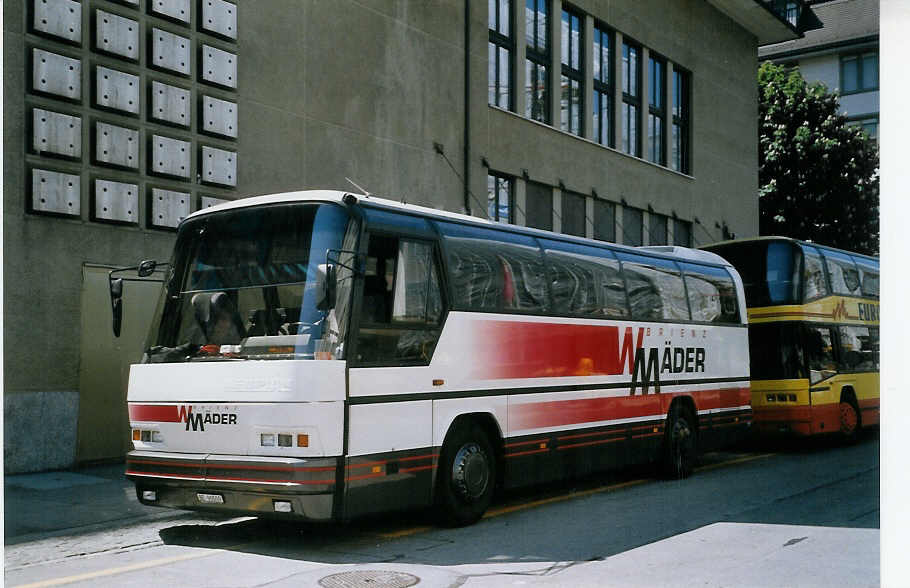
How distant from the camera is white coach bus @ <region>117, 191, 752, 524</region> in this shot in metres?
8.59

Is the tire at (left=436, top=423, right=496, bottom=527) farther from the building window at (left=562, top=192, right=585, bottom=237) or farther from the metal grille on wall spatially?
the building window at (left=562, top=192, right=585, bottom=237)

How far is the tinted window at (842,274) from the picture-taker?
18.7 metres

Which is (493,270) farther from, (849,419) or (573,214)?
(573,214)

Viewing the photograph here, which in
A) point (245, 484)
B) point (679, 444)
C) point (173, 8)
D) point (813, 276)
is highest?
point (173, 8)

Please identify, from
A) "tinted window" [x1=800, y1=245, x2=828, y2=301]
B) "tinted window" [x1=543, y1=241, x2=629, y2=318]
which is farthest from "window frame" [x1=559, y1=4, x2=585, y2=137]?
"tinted window" [x1=543, y1=241, x2=629, y2=318]

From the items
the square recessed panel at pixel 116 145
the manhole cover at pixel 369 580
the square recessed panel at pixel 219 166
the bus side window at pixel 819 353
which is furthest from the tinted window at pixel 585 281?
the square recessed panel at pixel 116 145

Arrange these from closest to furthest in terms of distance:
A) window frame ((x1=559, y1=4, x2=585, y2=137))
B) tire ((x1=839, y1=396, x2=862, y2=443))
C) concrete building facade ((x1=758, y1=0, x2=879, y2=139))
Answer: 1. tire ((x1=839, y1=396, x2=862, y2=443))
2. concrete building facade ((x1=758, y1=0, x2=879, y2=139))
3. window frame ((x1=559, y1=4, x2=585, y2=137))

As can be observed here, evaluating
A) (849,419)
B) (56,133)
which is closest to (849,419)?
(849,419)

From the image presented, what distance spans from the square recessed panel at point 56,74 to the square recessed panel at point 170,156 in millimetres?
1377

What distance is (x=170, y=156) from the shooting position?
14.8 metres

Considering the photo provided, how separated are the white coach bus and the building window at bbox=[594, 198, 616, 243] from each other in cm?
1540

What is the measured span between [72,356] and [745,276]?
1125 cm

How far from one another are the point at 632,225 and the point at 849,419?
1183cm
